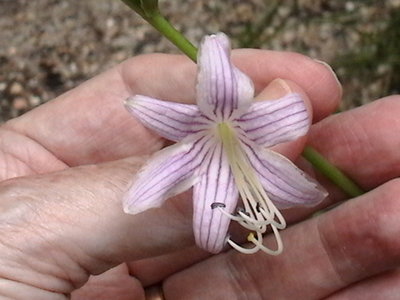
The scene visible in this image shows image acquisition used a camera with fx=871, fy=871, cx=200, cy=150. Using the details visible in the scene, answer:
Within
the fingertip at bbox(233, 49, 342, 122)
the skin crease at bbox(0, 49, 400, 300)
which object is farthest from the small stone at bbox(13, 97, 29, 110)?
the fingertip at bbox(233, 49, 342, 122)

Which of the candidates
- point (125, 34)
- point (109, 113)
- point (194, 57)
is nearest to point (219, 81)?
point (194, 57)

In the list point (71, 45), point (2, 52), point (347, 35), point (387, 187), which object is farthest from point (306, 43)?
point (387, 187)

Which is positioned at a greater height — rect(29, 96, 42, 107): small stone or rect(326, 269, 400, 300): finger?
rect(29, 96, 42, 107): small stone

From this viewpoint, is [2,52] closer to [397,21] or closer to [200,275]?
[397,21]

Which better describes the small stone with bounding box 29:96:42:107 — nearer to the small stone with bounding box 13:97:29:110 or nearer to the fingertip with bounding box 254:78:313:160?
the small stone with bounding box 13:97:29:110

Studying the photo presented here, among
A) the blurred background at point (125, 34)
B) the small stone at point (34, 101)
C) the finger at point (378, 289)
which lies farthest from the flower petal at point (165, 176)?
the small stone at point (34, 101)

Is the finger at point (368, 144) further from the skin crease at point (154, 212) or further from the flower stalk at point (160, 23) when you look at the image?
the flower stalk at point (160, 23)
